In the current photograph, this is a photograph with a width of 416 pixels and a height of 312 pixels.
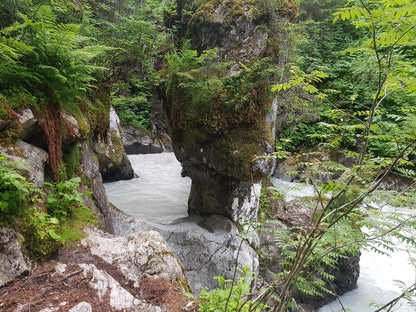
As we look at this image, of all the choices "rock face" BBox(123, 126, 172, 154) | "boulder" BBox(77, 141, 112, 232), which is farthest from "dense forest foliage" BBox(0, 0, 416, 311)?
"rock face" BBox(123, 126, 172, 154)

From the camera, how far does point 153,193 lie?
32.3 ft

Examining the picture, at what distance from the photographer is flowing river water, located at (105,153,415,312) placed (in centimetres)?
720

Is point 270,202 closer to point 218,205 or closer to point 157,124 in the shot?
point 218,205

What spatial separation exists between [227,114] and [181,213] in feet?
14.2

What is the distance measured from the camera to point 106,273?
262 centimetres

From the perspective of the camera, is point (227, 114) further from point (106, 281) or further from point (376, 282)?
point (376, 282)

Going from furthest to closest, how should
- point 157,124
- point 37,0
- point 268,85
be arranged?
point 157,124 < point 268,85 < point 37,0

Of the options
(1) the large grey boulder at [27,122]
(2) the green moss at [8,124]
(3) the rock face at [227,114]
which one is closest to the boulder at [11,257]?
(2) the green moss at [8,124]

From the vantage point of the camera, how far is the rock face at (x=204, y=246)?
5.77 meters

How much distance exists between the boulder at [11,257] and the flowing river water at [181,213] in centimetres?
549

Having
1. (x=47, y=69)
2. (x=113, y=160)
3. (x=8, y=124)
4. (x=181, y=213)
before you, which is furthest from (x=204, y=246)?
(x=113, y=160)

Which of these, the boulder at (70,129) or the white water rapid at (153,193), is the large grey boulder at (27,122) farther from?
the white water rapid at (153,193)

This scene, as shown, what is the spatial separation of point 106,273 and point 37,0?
5.41 m

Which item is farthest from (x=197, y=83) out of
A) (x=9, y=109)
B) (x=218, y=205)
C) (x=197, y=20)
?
(x=9, y=109)
